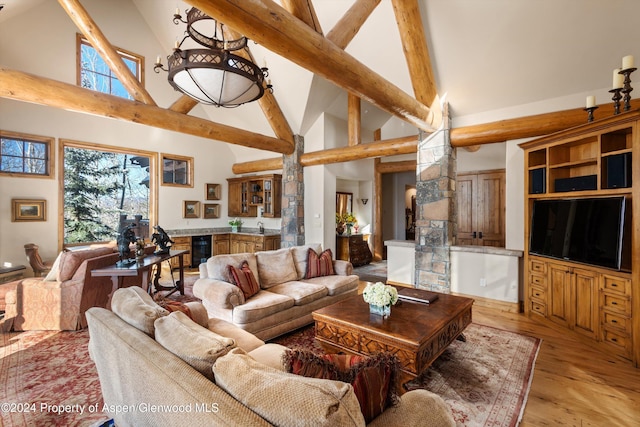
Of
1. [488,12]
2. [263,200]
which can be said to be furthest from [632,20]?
[263,200]

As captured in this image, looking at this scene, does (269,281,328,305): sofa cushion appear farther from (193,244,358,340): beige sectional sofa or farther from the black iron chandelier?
the black iron chandelier

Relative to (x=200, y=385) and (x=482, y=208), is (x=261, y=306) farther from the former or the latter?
(x=482, y=208)

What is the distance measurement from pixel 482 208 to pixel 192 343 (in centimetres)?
784

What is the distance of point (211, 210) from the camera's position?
26.6 ft

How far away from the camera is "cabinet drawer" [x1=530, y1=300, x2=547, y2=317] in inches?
156

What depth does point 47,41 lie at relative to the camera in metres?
5.44

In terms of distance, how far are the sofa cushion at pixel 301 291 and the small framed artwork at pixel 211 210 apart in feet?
16.0

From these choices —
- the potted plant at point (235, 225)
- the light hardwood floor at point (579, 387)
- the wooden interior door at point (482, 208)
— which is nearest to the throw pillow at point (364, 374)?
the light hardwood floor at point (579, 387)

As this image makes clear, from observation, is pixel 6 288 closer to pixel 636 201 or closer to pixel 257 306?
pixel 257 306

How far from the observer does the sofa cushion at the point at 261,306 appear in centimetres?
301

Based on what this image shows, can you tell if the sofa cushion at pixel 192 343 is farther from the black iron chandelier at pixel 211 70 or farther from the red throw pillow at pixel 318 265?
the red throw pillow at pixel 318 265

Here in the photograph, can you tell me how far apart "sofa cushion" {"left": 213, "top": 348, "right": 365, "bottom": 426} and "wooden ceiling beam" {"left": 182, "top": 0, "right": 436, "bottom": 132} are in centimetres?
219

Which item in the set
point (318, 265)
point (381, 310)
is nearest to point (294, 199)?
point (318, 265)

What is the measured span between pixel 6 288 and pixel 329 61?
468 cm
